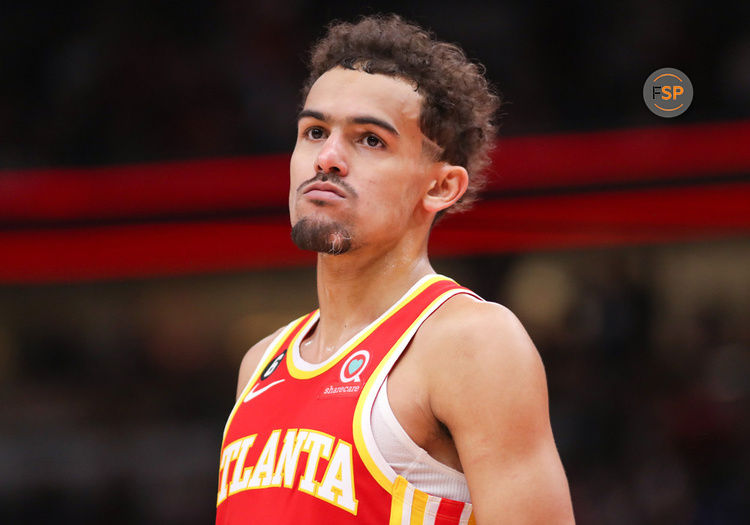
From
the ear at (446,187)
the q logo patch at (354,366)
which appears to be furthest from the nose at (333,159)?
the q logo patch at (354,366)

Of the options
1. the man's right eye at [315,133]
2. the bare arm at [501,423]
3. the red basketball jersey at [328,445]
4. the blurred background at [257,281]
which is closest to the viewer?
the bare arm at [501,423]

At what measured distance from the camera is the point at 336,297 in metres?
2.45

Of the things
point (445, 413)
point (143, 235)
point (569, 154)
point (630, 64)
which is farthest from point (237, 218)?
point (445, 413)

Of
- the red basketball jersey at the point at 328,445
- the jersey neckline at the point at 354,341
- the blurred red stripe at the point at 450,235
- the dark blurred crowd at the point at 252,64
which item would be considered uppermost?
the dark blurred crowd at the point at 252,64

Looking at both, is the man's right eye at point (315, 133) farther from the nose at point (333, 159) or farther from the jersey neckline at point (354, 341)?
the jersey neckline at point (354, 341)

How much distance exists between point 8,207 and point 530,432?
15.9 feet

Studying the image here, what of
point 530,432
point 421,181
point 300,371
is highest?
point 421,181

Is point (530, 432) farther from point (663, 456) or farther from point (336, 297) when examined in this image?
point (663, 456)

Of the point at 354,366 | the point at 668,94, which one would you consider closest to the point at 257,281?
the point at 668,94

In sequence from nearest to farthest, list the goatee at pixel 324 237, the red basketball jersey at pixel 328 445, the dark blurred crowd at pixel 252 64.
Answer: the red basketball jersey at pixel 328 445 < the goatee at pixel 324 237 < the dark blurred crowd at pixel 252 64

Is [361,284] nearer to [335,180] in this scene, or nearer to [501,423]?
[335,180]

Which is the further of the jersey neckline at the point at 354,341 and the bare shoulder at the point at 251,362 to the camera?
the bare shoulder at the point at 251,362

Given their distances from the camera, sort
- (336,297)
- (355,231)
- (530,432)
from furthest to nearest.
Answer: (336,297)
(355,231)
(530,432)

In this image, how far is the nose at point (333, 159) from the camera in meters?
2.29
